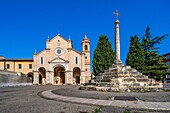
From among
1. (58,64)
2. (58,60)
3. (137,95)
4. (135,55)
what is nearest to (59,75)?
(58,64)

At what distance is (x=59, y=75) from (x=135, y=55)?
949 inches

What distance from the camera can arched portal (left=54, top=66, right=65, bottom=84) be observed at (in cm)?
4891

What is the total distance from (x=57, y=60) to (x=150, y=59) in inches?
1001

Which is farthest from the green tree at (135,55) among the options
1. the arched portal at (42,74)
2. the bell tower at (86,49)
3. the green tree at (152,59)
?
the arched portal at (42,74)

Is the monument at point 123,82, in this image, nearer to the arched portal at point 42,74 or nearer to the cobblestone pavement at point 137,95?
the cobblestone pavement at point 137,95

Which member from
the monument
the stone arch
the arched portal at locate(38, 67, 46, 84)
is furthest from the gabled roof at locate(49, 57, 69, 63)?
the monument

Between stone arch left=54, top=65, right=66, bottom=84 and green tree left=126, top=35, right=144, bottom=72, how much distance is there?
69.2 feet

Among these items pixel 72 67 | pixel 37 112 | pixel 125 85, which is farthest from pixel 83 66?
pixel 37 112

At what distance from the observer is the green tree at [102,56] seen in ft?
133

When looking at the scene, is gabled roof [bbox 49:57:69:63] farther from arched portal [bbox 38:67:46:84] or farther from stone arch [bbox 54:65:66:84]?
arched portal [bbox 38:67:46:84]

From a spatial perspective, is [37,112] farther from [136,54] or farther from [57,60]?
[57,60]

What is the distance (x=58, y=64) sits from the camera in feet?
154

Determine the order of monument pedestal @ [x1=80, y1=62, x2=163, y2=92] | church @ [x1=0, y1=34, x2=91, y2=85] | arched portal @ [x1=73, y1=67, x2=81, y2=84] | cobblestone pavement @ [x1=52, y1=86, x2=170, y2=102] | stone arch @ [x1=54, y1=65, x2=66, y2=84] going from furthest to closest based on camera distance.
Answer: arched portal @ [x1=73, y1=67, x2=81, y2=84] → stone arch @ [x1=54, y1=65, x2=66, y2=84] → church @ [x1=0, y1=34, x2=91, y2=85] → monument pedestal @ [x1=80, y1=62, x2=163, y2=92] → cobblestone pavement @ [x1=52, y1=86, x2=170, y2=102]

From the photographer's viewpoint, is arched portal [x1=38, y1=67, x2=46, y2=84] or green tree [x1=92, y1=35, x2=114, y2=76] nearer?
green tree [x1=92, y1=35, x2=114, y2=76]
